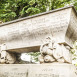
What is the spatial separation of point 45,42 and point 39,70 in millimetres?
Result: 727

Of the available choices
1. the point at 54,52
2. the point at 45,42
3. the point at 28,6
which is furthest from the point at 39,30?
the point at 28,6

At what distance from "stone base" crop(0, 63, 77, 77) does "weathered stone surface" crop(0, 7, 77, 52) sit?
0.57m

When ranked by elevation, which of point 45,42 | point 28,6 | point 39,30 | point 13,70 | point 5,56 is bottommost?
point 13,70

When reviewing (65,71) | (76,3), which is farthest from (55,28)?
(76,3)

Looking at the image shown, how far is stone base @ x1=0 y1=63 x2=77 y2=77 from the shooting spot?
2689 millimetres

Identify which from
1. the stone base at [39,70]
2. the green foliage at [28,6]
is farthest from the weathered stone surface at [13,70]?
the green foliage at [28,6]

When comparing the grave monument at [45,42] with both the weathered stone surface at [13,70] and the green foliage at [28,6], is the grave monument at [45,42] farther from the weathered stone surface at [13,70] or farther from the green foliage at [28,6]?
the green foliage at [28,6]

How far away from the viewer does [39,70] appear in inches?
117

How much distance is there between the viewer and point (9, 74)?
11.2 ft

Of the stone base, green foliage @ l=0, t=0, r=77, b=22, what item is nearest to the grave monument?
the stone base

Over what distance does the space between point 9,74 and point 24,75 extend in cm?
53

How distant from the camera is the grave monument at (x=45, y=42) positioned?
2.85 m

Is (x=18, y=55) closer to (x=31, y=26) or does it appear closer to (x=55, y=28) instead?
(x=31, y=26)

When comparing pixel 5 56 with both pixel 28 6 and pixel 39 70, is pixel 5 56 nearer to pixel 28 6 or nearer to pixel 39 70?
pixel 39 70
